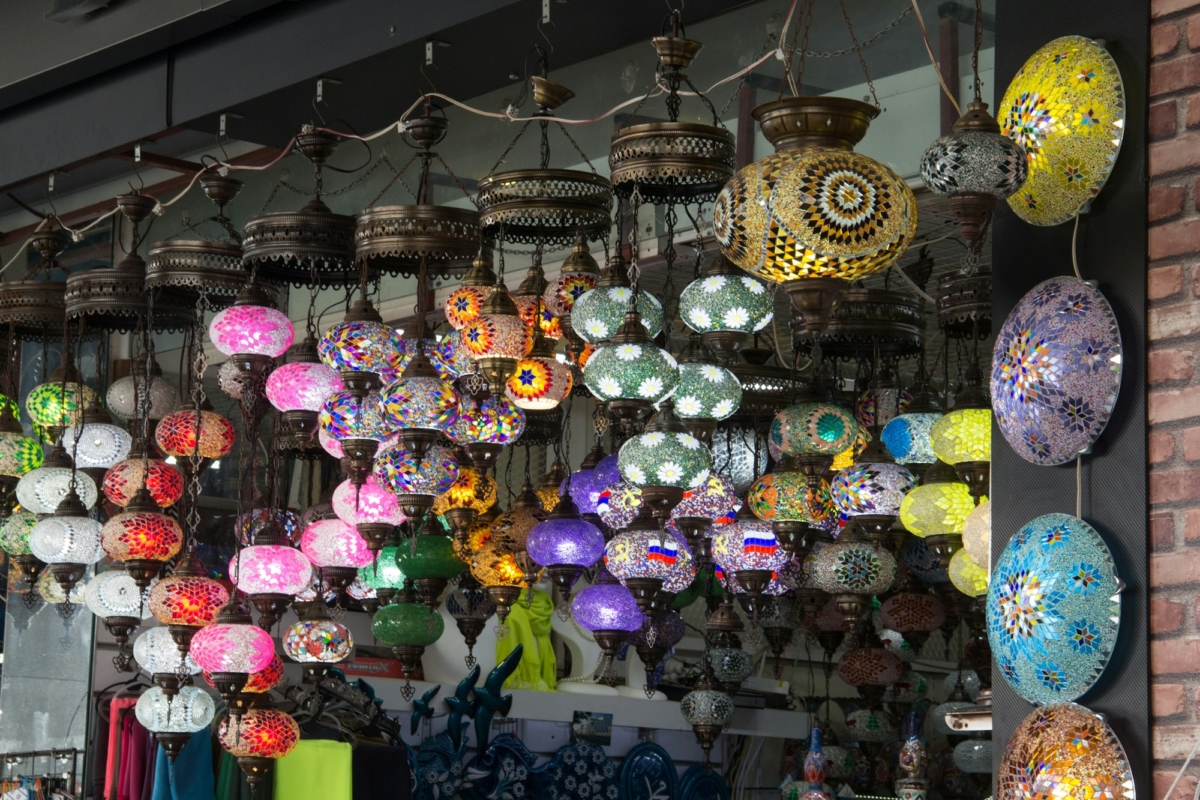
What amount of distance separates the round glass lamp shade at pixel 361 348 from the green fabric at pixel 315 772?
2.39m

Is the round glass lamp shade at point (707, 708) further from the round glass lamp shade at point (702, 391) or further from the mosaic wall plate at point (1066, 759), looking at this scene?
the mosaic wall plate at point (1066, 759)

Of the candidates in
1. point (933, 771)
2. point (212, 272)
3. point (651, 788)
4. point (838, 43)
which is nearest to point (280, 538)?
point (212, 272)

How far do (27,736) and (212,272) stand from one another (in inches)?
126

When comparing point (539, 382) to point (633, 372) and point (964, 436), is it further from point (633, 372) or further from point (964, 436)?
point (964, 436)

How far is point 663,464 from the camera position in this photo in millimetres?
3953

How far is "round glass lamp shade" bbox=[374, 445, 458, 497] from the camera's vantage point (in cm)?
453

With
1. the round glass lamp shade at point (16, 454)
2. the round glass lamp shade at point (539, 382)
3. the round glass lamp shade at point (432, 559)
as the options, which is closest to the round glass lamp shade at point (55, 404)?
the round glass lamp shade at point (16, 454)

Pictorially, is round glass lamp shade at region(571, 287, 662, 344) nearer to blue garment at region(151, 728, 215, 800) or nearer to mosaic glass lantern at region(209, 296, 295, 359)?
mosaic glass lantern at region(209, 296, 295, 359)

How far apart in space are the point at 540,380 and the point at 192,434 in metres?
1.49

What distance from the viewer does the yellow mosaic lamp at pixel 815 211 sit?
8.33 ft

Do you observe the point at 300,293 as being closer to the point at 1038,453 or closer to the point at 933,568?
the point at 933,568

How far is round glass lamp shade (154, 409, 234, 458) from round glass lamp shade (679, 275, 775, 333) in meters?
2.14

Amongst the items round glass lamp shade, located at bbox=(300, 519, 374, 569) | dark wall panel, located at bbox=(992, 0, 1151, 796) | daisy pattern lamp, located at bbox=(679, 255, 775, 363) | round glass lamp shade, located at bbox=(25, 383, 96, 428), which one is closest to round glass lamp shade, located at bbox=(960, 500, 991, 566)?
daisy pattern lamp, located at bbox=(679, 255, 775, 363)

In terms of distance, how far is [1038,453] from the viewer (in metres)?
2.53
